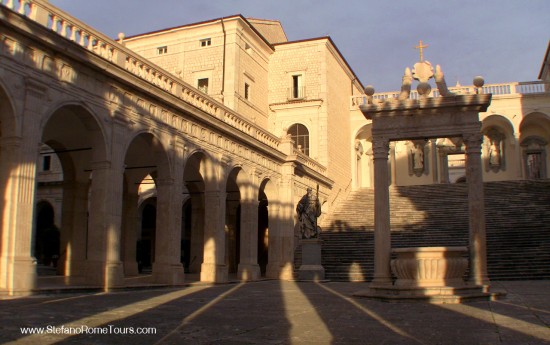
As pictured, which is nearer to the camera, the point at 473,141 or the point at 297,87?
the point at 473,141

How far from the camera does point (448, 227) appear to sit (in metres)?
27.3

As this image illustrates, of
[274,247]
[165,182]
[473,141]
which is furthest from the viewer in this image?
[274,247]

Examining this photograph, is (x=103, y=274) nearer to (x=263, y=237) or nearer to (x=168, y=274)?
(x=168, y=274)

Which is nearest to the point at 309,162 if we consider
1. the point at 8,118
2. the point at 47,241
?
the point at 47,241

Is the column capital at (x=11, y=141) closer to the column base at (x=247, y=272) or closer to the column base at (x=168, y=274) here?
the column base at (x=168, y=274)

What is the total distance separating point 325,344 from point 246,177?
19035 millimetres

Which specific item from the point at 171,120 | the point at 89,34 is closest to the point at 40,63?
the point at 89,34

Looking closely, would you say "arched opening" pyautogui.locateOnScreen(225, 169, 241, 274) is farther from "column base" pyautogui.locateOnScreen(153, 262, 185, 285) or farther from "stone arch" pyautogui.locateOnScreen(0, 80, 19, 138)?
"stone arch" pyautogui.locateOnScreen(0, 80, 19, 138)

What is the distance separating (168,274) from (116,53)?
24.0 feet

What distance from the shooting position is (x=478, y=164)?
1377 centimetres

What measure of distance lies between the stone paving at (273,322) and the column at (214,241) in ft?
32.7

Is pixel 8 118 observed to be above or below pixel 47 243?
above

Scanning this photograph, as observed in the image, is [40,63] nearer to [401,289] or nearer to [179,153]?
[179,153]

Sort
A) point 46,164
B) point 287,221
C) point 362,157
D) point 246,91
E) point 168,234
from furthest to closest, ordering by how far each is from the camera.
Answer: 1. point 362,157
2. point 46,164
3. point 246,91
4. point 287,221
5. point 168,234
